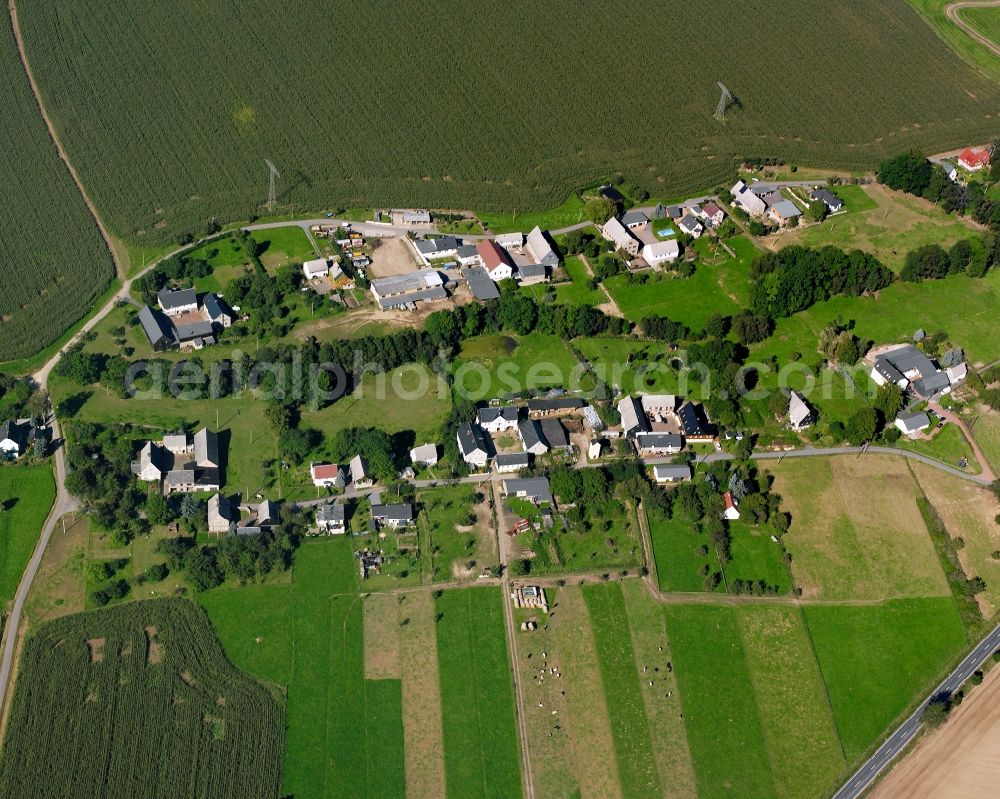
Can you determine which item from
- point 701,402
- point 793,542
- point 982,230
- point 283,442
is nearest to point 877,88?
point 982,230

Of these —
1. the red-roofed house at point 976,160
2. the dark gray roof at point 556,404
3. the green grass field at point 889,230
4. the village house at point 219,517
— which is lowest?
the village house at point 219,517

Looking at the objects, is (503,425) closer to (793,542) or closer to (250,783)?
(793,542)

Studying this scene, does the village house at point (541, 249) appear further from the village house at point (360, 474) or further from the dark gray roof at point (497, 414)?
the village house at point (360, 474)

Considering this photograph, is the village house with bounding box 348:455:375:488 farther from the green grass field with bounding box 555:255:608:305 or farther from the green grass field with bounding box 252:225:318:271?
the green grass field with bounding box 555:255:608:305

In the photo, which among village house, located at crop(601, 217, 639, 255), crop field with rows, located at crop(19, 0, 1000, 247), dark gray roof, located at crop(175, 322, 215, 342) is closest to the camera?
dark gray roof, located at crop(175, 322, 215, 342)

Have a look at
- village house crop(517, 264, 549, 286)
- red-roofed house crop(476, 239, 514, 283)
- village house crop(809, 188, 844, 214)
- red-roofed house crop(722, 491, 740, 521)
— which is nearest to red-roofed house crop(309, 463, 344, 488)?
red-roofed house crop(476, 239, 514, 283)

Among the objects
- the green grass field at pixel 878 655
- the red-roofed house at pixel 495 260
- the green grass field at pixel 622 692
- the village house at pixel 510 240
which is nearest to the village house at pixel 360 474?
the green grass field at pixel 622 692
